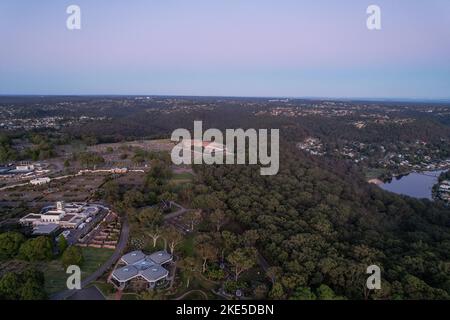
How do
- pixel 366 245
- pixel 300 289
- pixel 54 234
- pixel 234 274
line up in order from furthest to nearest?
pixel 54 234
pixel 366 245
pixel 234 274
pixel 300 289

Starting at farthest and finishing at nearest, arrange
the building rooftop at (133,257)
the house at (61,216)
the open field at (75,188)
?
1. the open field at (75,188)
2. the house at (61,216)
3. the building rooftop at (133,257)

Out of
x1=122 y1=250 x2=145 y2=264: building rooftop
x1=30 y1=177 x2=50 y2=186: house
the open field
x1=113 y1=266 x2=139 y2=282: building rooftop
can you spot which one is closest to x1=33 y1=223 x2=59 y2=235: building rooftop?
the open field

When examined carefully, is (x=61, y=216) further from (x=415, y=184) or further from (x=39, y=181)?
(x=415, y=184)

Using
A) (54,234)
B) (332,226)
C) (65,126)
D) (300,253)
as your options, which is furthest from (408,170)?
(65,126)

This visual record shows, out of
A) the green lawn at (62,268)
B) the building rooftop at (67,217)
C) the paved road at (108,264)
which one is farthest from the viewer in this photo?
the building rooftop at (67,217)

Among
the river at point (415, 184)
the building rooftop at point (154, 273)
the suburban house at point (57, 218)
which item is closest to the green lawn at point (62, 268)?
the building rooftop at point (154, 273)

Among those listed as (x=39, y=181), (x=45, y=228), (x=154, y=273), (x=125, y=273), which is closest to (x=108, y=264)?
(x=125, y=273)

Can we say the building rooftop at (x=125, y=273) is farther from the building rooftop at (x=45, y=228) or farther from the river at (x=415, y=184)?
the river at (x=415, y=184)

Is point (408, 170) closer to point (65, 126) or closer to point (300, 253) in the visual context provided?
point (300, 253)
